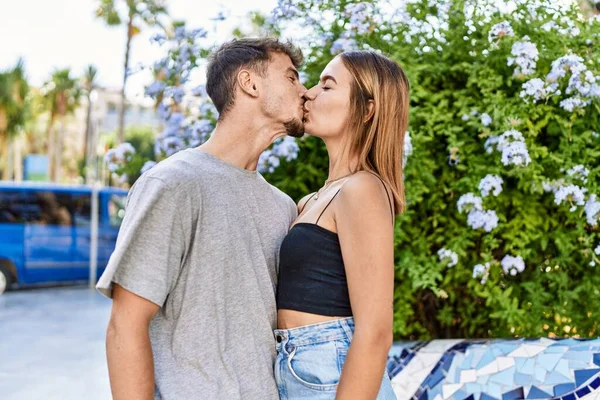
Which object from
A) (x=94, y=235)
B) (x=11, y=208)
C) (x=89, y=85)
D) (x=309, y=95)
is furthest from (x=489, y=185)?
(x=89, y=85)

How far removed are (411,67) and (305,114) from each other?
181 centimetres

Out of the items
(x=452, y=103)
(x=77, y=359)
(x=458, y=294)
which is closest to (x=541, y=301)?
(x=458, y=294)

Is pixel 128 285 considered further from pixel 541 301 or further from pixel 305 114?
pixel 541 301

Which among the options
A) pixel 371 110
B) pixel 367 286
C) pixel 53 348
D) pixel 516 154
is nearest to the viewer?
pixel 367 286

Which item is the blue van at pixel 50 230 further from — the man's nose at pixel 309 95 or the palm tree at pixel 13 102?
the palm tree at pixel 13 102

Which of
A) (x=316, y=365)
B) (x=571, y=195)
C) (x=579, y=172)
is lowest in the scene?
(x=316, y=365)

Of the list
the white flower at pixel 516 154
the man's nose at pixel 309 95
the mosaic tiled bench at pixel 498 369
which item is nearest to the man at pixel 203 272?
the man's nose at pixel 309 95

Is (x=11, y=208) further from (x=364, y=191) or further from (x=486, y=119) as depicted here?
(x=364, y=191)

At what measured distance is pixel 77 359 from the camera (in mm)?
8445

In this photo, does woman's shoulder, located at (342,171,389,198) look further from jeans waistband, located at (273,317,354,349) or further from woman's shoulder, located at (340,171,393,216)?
jeans waistband, located at (273,317,354,349)

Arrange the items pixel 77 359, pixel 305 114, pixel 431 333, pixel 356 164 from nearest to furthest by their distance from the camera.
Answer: pixel 356 164, pixel 305 114, pixel 431 333, pixel 77 359

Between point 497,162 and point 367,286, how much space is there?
2.18 m

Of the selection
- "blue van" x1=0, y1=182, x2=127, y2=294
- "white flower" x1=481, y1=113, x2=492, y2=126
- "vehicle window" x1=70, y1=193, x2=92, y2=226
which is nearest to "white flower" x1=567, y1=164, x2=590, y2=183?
"white flower" x1=481, y1=113, x2=492, y2=126

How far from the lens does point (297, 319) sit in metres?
2.02
